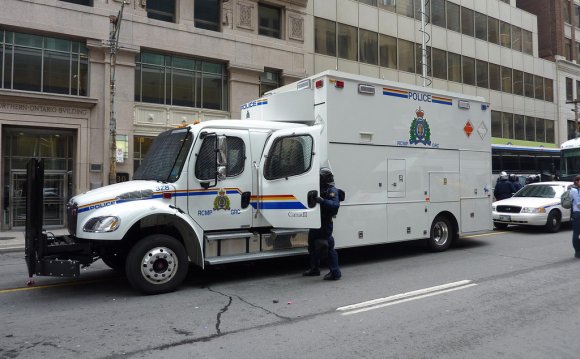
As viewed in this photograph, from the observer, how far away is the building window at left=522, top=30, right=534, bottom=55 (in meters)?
39.3

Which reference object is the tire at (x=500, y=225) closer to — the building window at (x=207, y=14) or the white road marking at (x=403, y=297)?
the white road marking at (x=403, y=297)

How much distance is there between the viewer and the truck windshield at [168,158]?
7117 mm

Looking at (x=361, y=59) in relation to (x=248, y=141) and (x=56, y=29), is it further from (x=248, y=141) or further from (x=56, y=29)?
(x=248, y=141)

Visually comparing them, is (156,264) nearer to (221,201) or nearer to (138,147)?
(221,201)

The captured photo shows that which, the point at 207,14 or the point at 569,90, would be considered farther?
the point at 569,90

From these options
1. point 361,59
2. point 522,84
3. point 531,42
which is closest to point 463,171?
point 361,59

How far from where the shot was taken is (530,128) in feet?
130

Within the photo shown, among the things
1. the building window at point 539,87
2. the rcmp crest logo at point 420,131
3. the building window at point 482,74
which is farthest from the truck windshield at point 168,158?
the building window at point 539,87

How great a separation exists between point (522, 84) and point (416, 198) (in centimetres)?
3488

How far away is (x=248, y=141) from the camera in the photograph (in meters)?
7.74

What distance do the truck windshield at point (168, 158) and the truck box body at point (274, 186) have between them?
0.08 feet

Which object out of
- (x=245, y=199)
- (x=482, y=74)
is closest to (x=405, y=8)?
(x=482, y=74)

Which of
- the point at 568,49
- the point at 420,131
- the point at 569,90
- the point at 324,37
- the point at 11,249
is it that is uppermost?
the point at 568,49

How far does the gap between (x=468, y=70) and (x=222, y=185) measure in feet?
103
